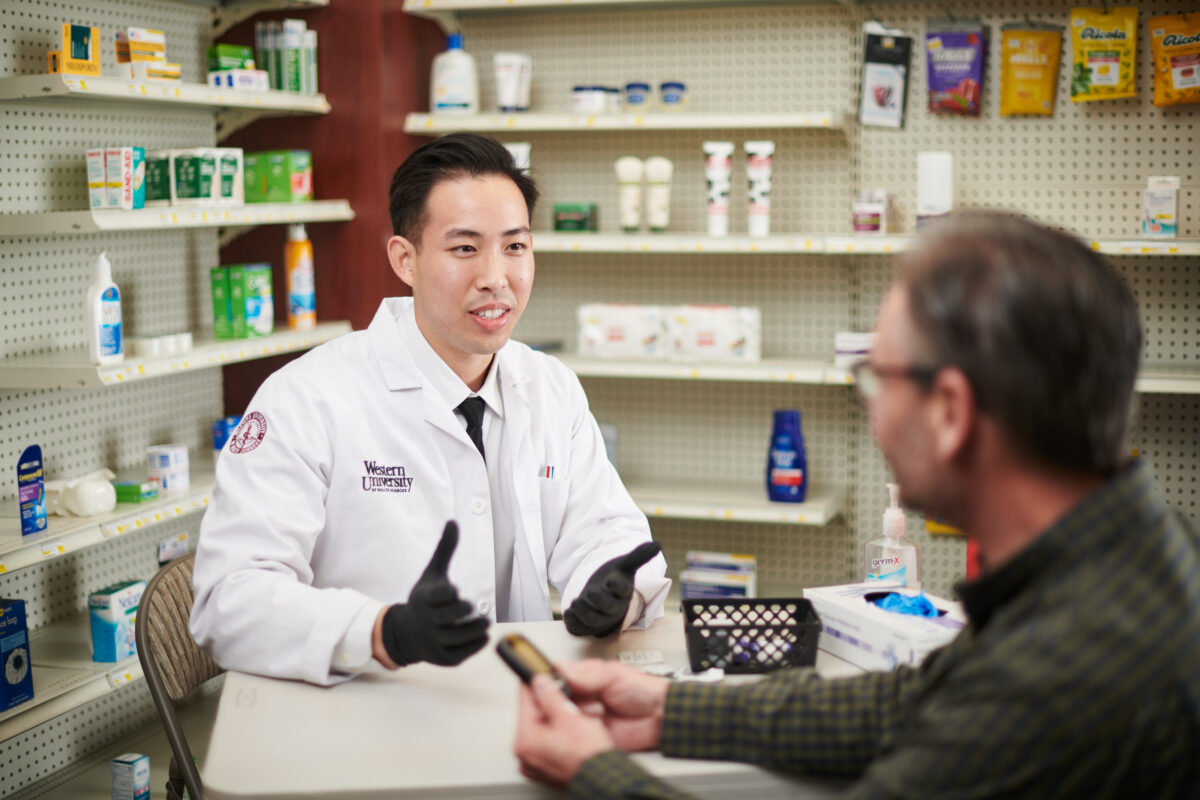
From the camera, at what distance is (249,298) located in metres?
3.68

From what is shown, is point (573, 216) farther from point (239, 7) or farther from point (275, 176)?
point (239, 7)

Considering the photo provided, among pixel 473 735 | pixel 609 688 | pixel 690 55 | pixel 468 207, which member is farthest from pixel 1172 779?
pixel 690 55

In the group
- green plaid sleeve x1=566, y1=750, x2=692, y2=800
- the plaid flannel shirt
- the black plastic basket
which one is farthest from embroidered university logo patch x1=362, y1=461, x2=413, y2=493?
the plaid flannel shirt

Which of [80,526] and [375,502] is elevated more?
[375,502]

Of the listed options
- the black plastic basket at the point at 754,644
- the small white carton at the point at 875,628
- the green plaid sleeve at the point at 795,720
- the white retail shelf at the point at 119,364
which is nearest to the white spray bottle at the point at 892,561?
the small white carton at the point at 875,628

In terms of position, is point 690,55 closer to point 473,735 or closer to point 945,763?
point 473,735

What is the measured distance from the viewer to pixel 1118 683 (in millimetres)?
954

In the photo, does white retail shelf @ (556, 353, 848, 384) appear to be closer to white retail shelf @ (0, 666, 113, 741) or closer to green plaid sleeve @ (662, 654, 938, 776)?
white retail shelf @ (0, 666, 113, 741)

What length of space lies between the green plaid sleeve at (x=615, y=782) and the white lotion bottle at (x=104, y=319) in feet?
7.46

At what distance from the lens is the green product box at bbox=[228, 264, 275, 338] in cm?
367

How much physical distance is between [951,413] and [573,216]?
10.8ft

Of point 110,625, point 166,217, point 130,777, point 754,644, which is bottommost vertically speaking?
point 130,777

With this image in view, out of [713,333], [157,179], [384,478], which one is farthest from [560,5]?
[384,478]

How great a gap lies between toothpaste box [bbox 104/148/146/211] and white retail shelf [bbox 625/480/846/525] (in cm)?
192
